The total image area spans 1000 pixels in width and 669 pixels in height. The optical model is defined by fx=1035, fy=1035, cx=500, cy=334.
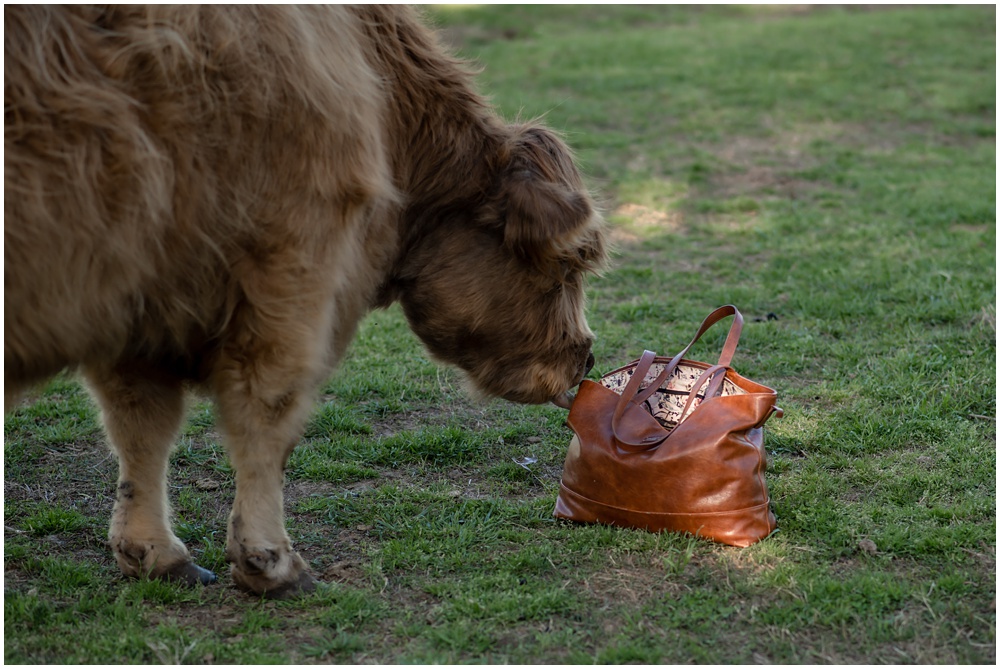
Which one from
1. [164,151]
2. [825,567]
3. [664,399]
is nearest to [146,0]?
[164,151]

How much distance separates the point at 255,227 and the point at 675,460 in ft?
5.32

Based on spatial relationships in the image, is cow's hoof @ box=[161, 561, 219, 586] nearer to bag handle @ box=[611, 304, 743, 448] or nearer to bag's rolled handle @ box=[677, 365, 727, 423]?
bag handle @ box=[611, 304, 743, 448]

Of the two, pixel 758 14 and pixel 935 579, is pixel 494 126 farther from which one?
pixel 758 14

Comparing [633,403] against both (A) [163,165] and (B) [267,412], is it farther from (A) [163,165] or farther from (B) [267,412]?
(A) [163,165]

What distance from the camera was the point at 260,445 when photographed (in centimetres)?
328

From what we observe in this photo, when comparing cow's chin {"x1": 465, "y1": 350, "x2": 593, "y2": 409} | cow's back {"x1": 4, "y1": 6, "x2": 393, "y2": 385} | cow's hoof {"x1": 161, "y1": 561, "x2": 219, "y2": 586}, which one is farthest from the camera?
cow's chin {"x1": 465, "y1": 350, "x2": 593, "y2": 409}

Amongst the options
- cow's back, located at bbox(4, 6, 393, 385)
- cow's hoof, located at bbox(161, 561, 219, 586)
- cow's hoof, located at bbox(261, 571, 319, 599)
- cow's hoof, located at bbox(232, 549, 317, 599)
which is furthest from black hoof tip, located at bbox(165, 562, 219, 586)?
cow's back, located at bbox(4, 6, 393, 385)

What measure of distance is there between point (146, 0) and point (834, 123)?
8852 mm

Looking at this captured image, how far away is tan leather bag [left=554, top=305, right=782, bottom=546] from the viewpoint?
3.57 m

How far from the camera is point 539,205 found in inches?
138

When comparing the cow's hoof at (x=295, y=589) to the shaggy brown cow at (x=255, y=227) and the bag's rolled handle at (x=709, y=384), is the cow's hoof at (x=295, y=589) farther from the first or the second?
the bag's rolled handle at (x=709, y=384)

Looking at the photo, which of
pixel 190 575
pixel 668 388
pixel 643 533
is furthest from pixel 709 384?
pixel 190 575

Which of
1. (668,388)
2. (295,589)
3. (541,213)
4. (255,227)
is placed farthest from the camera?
(668,388)

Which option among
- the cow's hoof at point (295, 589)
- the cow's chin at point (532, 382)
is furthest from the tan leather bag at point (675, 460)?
the cow's hoof at point (295, 589)
